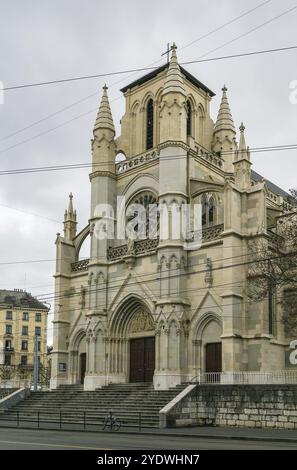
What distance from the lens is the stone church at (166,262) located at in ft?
111

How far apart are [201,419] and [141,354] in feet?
34.4

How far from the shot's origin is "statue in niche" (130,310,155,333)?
128 feet

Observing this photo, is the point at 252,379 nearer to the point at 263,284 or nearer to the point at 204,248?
the point at 263,284

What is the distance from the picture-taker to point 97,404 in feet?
116

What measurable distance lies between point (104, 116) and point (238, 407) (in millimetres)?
23472

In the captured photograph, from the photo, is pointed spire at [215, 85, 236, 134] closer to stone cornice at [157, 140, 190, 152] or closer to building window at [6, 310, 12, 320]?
stone cornice at [157, 140, 190, 152]

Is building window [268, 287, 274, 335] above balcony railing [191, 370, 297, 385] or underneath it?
above

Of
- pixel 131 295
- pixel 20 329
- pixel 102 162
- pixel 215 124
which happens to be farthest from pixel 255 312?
pixel 20 329

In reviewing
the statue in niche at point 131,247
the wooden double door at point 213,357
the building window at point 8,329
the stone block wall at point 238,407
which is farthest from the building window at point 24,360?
the stone block wall at point 238,407

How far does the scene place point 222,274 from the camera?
3444cm

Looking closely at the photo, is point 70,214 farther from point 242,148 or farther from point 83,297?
point 242,148

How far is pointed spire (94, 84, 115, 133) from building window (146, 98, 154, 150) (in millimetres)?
3252

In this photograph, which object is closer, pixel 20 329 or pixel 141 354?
pixel 141 354

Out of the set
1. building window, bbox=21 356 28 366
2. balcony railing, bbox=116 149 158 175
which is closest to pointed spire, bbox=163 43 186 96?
balcony railing, bbox=116 149 158 175
